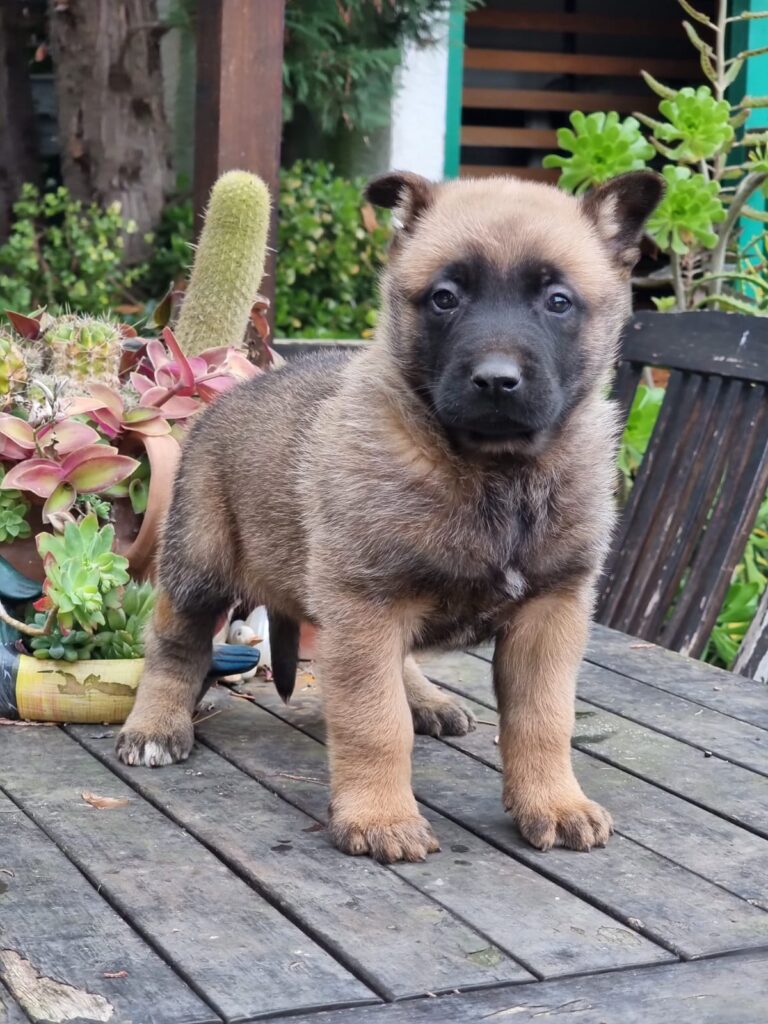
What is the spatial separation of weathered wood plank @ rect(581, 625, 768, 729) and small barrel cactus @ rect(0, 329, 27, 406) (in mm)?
1445

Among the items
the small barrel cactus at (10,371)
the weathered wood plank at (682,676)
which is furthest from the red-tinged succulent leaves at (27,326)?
the weathered wood plank at (682,676)

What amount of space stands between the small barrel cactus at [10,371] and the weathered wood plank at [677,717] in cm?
159

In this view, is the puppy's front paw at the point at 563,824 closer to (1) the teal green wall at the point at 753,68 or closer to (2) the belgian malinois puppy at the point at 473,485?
(2) the belgian malinois puppy at the point at 473,485

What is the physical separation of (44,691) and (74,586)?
26 centimetres

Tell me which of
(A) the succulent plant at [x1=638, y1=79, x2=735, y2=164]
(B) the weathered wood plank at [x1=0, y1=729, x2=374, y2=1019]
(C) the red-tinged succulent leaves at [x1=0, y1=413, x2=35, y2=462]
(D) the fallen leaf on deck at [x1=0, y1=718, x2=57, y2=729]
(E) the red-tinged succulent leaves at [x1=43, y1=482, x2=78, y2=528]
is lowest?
(D) the fallen leaf on deck at [x1=0, y1=718, x2=57, y2=729]

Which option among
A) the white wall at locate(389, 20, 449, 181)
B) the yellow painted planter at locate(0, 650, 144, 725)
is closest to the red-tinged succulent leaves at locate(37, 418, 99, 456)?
the yellow painted planter at locate(0, 650, 144, 725)

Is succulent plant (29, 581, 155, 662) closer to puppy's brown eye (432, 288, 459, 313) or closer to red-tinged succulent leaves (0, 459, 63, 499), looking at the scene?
red-tinged succulent leaves (0, 459, 63, 499)

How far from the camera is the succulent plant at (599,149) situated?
16.7 ft

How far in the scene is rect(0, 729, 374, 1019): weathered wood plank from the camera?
2014mm

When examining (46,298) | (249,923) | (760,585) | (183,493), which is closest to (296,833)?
(249,923)

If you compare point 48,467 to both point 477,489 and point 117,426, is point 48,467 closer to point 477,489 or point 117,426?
point 117,426

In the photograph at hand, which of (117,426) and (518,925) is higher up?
(117,426)

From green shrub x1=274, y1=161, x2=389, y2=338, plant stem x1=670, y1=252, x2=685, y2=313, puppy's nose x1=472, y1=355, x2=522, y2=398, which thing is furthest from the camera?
green shrub x1=274, y1=161, x2=389, y2=338

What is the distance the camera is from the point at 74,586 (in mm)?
3178
